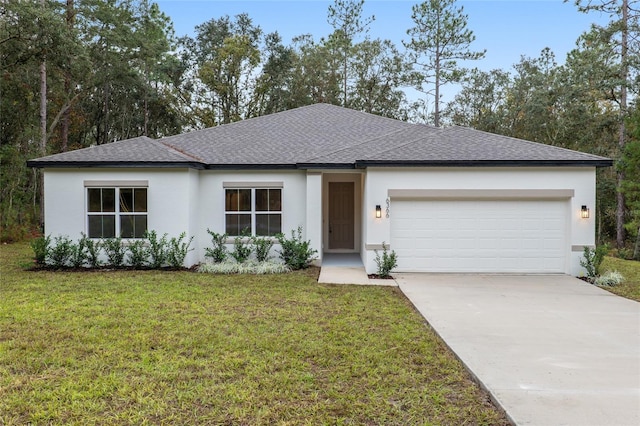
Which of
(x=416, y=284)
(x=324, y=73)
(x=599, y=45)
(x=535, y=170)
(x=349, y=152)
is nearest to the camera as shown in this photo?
(x=416, y=284)

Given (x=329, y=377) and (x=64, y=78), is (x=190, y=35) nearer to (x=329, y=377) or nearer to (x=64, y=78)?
(x=64, y=78)

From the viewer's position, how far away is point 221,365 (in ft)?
15.4

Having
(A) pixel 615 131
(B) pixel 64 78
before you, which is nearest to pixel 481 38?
(A) pixel 615 131

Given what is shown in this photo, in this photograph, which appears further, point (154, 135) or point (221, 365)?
point (154, 135)

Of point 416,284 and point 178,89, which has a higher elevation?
point 178,89

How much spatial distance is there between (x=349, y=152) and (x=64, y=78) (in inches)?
727

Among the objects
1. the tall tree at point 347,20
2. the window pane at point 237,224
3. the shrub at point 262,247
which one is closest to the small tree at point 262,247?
the shrub at point 262,247

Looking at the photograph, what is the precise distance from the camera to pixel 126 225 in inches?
450

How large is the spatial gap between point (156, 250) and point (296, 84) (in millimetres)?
21289

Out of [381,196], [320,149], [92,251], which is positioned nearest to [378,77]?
[320,149]

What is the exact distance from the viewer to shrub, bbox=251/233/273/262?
11602mm

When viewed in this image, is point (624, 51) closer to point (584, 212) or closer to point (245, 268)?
point (584, 212)

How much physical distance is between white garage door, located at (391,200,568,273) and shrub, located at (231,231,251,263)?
13.1 feet

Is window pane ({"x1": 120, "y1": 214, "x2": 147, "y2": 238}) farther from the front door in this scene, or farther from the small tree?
the front door
